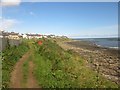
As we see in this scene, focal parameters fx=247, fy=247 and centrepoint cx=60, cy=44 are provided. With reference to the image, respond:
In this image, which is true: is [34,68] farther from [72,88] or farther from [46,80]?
[72,88]

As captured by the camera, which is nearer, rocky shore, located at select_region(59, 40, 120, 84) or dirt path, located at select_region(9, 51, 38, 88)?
dirt path, located at select_region(9, 51, 38, 88)

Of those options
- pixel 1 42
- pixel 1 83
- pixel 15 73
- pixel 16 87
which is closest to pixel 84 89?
pixel 16 87

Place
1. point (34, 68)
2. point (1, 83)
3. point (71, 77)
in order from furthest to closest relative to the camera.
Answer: point (34, 68) < point (71, 77) < point (1, 83)

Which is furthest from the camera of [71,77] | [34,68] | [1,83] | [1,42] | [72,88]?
[1,42]

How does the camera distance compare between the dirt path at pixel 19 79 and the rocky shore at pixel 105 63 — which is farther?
the rocky shore at pixel 105 63

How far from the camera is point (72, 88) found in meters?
14.2

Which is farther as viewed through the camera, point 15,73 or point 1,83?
point 15,73

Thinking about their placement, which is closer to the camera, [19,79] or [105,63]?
[19,79]

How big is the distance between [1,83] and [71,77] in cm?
515

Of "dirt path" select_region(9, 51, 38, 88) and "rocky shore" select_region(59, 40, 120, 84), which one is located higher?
"dirt path" select_region(9, 51, 38, 88)

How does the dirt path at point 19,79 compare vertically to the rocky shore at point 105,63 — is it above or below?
above

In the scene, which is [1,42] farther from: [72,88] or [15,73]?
[72,88]

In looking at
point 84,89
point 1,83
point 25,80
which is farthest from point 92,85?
point 1,83

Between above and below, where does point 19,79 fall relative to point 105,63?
above
